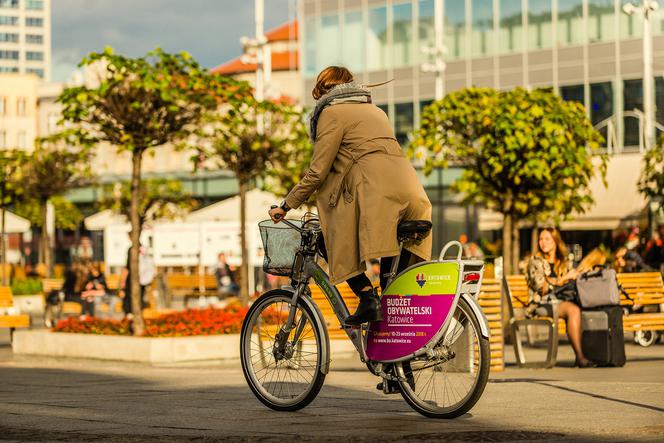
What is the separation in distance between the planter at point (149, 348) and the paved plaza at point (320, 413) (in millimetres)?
3278

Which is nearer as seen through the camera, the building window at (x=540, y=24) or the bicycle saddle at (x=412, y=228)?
the bicycle saddle at (x=412, y=228)

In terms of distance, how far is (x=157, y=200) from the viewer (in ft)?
176

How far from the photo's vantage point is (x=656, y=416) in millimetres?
7215

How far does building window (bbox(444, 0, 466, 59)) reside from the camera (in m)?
53.2

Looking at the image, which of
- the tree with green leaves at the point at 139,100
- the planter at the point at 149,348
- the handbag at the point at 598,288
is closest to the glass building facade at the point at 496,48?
the tree with green leaves at the point at 139,100

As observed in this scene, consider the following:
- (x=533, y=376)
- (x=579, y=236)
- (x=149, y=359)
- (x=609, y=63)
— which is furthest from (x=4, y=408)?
(x=609, y=63)

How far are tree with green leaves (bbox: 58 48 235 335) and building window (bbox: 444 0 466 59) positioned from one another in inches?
1465

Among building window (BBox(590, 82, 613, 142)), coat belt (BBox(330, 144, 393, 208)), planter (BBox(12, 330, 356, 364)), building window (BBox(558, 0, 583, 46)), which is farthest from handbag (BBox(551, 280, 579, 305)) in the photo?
building window (BBox(558, 0, 583, 46))

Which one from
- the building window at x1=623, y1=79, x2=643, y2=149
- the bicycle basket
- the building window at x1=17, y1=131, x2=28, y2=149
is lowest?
the bicycle basket

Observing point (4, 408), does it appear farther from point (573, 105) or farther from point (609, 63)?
point (609, 63)

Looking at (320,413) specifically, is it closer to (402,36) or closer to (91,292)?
(91,292)

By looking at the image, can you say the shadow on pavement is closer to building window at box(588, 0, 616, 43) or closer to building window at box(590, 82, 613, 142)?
building window at box(590, 82, 613, 142)

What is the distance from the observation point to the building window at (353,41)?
186 feet

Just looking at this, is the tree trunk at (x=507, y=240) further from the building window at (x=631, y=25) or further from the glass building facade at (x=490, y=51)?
the building window at (x=631, y=25)
